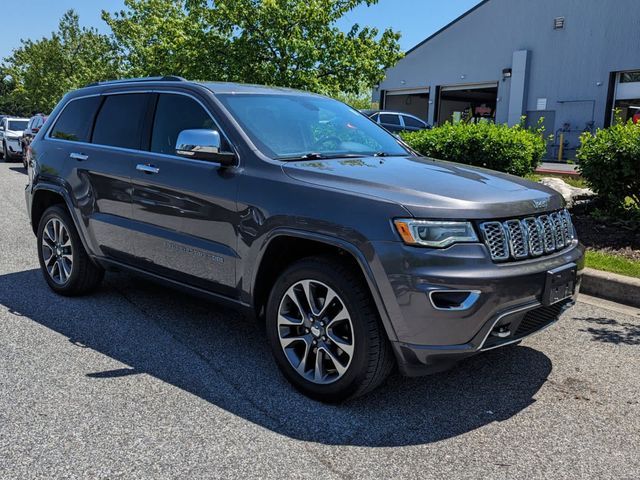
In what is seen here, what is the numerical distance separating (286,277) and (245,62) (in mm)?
9922

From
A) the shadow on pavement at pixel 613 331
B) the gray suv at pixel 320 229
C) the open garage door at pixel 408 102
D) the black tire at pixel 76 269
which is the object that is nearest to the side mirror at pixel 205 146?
the gray suv at pixel 320 229

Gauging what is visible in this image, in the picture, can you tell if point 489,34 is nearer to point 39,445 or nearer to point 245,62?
point 245,62

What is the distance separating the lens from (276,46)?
41.6 feet

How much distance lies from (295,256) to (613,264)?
3909mm

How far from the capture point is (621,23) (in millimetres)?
26625

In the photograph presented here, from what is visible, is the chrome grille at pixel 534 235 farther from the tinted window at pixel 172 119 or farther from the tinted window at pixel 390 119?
the tinted window at pixel 390 119

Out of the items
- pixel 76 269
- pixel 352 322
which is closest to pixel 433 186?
pixel 352 322

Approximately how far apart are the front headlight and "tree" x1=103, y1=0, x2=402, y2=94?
9794 mm

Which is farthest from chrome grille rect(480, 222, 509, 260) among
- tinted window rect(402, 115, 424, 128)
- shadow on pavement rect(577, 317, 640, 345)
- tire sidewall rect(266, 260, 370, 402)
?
tinted window rect(402, 115, 424, 128)

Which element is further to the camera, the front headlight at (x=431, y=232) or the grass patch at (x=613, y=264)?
the grass patch at (x=613, y=264)

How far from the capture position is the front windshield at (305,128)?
4105 millimetres

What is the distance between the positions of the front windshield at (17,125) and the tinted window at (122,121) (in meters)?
23.3

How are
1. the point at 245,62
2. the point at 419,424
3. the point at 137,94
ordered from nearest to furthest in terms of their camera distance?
the point at 419,424 < the point at 137,94 < the point at 245,62

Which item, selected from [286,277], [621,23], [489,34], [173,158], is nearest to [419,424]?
[286,277]
